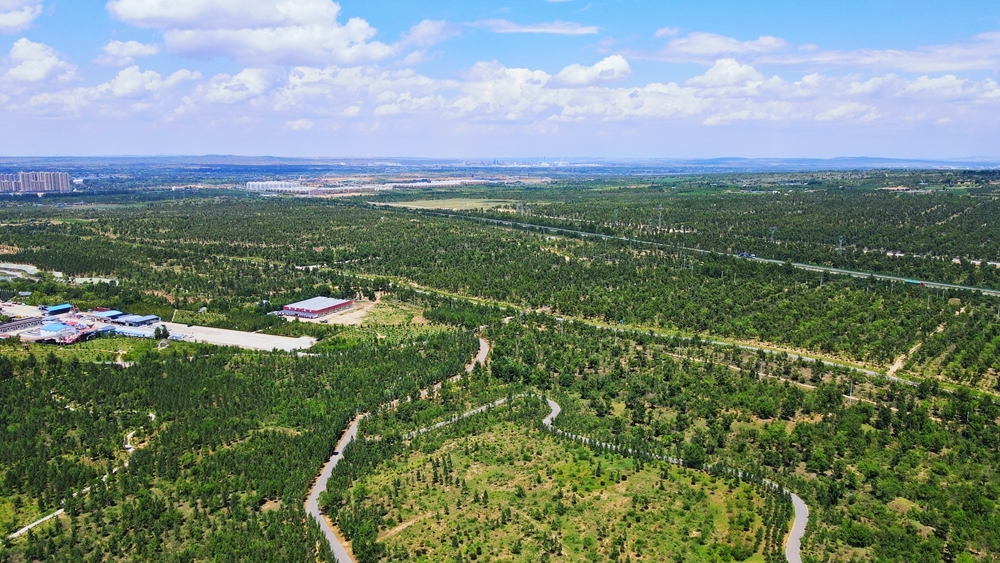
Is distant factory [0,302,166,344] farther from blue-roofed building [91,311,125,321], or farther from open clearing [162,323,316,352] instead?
open clearing [162,323,316,352]

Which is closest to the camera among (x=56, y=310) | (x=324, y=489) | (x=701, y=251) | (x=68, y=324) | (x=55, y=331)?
(x=324, y=489)

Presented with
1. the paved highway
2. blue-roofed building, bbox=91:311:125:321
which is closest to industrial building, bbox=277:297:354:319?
blue-roofed building, bbox=91:311:125:321

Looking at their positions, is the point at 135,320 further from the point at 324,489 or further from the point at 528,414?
the point at 528,414

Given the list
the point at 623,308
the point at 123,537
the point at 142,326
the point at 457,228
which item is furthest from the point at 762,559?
the point at 457,228

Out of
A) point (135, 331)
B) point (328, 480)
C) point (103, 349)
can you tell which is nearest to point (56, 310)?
point (135, 331)

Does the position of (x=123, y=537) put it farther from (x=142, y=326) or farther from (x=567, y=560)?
(x=142, y=326)

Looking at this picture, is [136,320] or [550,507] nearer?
[550,507]

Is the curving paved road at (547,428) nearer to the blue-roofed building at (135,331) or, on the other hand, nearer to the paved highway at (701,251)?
the blue-roofed building at (135,331)
